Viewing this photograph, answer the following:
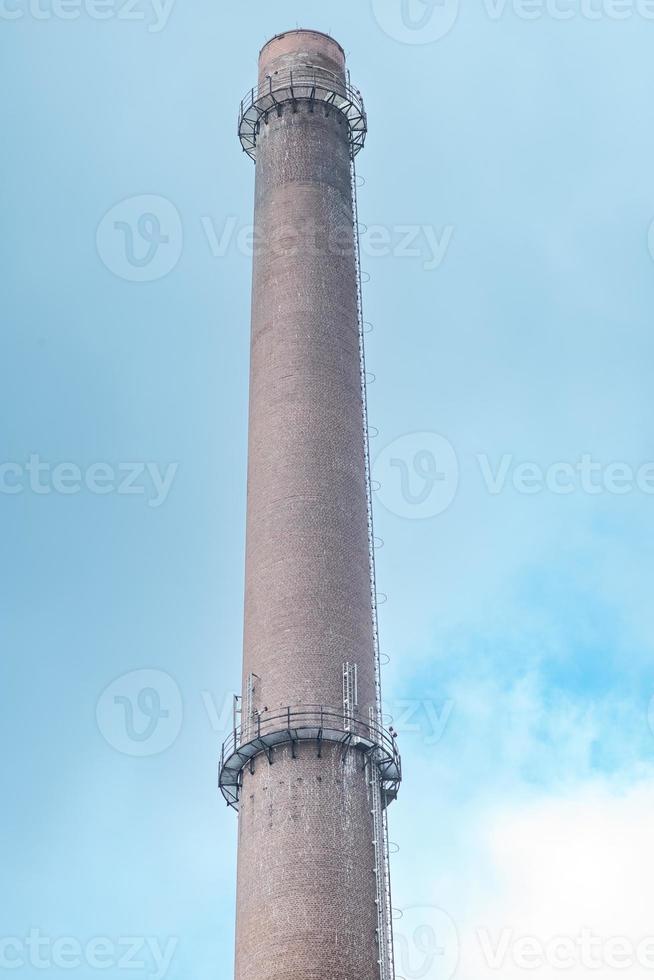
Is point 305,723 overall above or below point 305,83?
below

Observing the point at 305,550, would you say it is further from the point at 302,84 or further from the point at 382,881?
the point at 302,84

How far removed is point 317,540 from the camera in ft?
158

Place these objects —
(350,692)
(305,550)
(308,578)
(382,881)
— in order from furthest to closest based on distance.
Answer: (305,550) < (308,578) < (350,692) < (382,881)

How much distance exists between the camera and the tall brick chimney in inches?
1673

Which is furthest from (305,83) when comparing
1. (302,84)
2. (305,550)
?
(305,550)

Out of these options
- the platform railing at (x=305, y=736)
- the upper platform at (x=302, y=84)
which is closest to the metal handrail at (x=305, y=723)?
the platform railing at (x=305, y=736)

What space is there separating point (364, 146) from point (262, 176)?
475cm

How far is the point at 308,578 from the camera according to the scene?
156 feet

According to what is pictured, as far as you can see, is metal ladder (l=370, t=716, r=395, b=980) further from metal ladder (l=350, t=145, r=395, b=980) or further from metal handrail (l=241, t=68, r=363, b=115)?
metal handrail (l=241, t=68, r=363, b=115)

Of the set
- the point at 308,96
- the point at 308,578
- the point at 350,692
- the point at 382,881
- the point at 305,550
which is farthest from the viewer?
the point at 308,96

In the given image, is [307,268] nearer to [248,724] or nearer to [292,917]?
[248,724]

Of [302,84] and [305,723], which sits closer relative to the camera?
[305,723]

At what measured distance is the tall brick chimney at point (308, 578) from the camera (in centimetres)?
4250

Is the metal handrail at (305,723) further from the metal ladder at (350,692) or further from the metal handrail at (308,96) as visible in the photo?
the metal handrail at (308,96)
